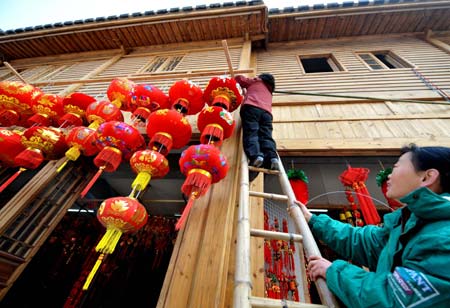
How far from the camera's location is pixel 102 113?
94.3 inches

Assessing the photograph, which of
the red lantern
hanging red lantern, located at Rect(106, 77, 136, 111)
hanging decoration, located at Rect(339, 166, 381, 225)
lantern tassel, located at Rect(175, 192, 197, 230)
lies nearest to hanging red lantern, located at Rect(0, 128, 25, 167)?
hanging red lantern, located at Rect(106, 77, 136, 111)

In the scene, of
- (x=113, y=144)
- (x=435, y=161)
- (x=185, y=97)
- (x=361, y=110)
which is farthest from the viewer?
(x=361, y=110)

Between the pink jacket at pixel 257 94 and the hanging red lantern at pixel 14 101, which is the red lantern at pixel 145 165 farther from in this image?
the hanging red lantern at pixel 14 101

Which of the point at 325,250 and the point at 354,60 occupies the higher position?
the point at 354,60

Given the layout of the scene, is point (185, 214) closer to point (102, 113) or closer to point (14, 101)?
point (102, 113)

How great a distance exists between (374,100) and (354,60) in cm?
270

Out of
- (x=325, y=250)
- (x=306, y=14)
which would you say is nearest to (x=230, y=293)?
(x=325, y=250)

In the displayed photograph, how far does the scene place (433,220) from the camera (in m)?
0.77

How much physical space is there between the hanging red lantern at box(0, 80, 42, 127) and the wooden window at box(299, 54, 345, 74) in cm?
577

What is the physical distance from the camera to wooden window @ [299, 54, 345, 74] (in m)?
5.36

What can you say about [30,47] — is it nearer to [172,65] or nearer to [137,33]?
[137,33]

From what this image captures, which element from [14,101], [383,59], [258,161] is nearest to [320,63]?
[383,59]

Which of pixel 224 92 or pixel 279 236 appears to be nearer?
pixel 279 236

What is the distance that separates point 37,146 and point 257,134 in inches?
103
